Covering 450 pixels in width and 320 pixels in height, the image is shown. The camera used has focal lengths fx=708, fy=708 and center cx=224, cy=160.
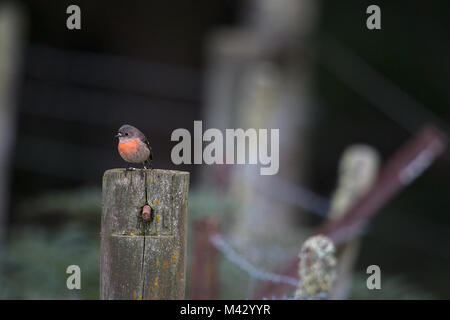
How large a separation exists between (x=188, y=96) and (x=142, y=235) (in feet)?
22.5

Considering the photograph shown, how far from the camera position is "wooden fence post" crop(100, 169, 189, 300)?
2012mm

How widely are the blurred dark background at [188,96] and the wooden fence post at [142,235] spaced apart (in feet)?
12.2

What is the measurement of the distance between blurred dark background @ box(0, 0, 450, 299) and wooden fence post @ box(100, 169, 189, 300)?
3730 mm

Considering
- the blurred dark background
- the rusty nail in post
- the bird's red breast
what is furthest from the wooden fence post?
the blurred dark background

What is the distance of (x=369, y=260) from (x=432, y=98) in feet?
5.85

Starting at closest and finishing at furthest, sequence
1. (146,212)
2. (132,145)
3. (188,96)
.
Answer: (146,212) → (132,145) → (188,96)

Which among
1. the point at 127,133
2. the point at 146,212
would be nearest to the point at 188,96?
the point at 127,133

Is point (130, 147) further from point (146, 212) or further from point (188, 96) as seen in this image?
point (188, 96)

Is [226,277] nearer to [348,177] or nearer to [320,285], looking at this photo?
[348,177]

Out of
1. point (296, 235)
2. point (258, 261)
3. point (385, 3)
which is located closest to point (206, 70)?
point (385, 3)

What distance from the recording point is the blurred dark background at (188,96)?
7133mm

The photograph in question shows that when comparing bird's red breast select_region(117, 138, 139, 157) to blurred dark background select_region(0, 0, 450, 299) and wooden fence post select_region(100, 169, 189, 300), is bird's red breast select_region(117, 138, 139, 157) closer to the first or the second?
wooden fence post select_region(100, 169, 189, 300)

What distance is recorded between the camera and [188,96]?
8789mm

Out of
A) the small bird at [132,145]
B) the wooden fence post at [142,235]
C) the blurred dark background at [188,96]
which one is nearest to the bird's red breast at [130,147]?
the small bird at [132,145]
